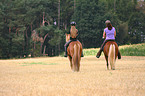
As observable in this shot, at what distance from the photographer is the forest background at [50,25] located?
62281mm

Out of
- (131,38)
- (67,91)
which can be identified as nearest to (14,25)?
(131,38)

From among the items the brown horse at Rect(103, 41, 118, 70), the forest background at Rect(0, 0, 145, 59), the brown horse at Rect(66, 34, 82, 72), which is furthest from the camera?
the forest background at Rect(0, 0, 145, 59)

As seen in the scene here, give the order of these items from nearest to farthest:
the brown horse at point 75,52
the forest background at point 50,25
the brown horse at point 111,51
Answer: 1. the brown horse at point 75,52
2. the brown horse at point 111,51
3. the forest background at point 50,25

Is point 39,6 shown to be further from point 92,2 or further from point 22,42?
point 92,2

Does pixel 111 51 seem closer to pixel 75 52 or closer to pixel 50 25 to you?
pixel 75 52

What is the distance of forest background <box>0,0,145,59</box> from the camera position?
204 ft

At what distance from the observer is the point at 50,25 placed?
64188mm

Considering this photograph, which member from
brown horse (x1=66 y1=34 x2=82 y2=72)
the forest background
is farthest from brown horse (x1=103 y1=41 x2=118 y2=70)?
the forest background

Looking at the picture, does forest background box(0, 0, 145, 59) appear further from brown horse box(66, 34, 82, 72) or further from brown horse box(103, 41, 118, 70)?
brown horse box(66, 34, 82, 72)

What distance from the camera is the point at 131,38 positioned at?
7944 centimetres

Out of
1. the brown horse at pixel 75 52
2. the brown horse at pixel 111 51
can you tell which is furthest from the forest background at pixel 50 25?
the brown horse at pixel 75 52

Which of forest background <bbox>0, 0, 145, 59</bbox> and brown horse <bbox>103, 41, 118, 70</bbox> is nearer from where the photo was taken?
brown horse <bbox>103, 41, 118, 70</bbox>

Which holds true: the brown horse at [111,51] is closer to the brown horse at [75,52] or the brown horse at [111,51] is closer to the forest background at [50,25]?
the brown horse at [75,52]

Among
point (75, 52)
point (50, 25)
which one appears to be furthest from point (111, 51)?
point (50, 25)
